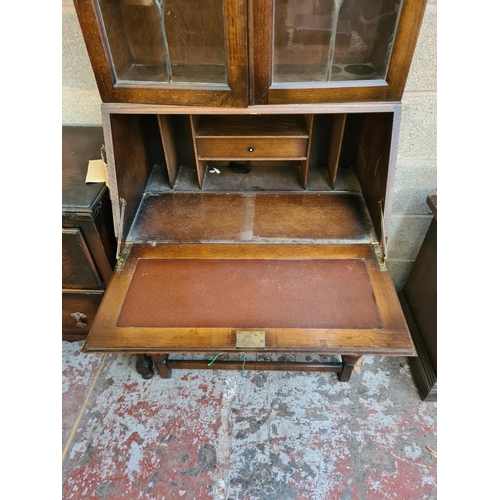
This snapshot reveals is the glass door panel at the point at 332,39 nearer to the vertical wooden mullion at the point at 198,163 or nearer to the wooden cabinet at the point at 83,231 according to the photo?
the vertical wooden mullion at the point at 198,163

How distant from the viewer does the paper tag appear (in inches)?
53.8

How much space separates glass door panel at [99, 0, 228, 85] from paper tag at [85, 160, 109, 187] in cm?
41

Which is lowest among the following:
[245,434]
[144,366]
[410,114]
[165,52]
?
[245,434]

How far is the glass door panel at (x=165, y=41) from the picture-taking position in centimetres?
98

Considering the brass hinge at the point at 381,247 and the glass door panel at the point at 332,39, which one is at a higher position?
the glass door panel at the point at 332,39

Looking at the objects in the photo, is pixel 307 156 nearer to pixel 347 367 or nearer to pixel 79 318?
pixel 347 367

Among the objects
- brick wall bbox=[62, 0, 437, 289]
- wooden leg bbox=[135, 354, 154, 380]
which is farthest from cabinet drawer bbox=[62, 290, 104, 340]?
brick wall bbox=[62, 0, 437, 289]

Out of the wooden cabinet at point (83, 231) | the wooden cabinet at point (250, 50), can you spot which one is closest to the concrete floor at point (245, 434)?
the wooden cabinet at point (83, 231)

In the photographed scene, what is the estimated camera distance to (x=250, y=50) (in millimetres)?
958

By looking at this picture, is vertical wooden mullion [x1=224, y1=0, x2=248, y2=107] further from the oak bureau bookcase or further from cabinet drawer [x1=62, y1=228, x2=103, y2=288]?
cabinet drawer [x1=62, y1=228, x2=103, y2=288]

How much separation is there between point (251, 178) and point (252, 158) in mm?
166

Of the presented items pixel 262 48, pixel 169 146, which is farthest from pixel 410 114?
pixel 169 146

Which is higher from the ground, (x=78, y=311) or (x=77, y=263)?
(x=77, y=263)

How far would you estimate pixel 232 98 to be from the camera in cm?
103
